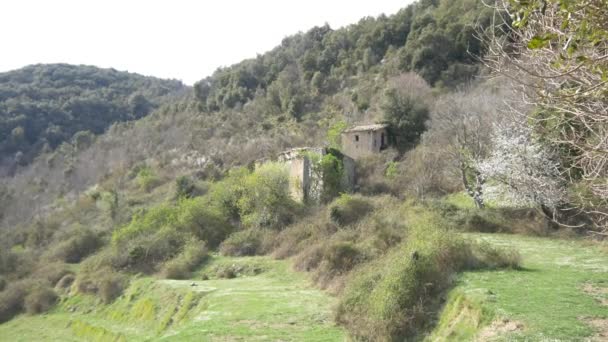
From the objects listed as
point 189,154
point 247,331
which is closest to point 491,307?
point 247,331

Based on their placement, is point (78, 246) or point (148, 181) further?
point (148, 181)

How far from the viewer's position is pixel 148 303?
65.8 feet

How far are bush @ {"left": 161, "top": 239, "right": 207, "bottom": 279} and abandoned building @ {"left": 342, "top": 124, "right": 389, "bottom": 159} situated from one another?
15.2 metres

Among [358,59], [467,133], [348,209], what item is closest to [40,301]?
[348,209]

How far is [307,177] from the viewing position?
99.7 ft

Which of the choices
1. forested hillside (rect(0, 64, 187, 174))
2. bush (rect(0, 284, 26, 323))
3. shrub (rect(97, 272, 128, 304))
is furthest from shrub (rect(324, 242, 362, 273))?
forested hillside (rect(0, 64, 187, 174))

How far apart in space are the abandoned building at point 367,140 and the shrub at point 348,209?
11.8 meters

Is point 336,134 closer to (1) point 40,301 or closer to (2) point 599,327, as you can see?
(1) point 40,301

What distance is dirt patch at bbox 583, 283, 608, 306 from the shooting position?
10269 mm

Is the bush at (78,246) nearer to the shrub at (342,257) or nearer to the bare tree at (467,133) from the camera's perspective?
the shrub at (342,257)

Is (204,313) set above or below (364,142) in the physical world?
below

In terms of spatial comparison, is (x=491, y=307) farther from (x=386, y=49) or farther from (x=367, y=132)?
(x=386, y=49)

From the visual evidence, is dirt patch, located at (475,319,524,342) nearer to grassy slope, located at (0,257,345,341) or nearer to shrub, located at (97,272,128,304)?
grassy slope, located at (0,257,345,341)

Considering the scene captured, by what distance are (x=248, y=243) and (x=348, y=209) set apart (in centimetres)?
568
